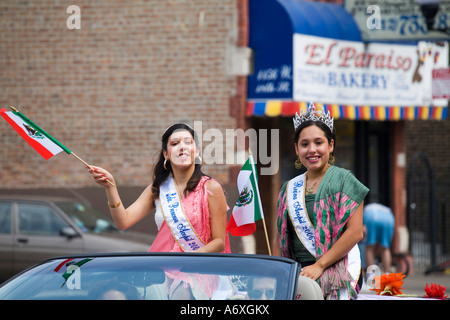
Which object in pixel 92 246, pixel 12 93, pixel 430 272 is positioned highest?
pixel 12 93

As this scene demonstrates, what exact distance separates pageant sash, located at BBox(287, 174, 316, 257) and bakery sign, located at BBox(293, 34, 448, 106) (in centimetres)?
808

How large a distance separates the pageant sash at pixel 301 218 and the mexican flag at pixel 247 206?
43cm

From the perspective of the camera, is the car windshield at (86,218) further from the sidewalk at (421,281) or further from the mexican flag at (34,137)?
the mexican flag at (34,137)

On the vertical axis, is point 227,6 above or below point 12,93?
above

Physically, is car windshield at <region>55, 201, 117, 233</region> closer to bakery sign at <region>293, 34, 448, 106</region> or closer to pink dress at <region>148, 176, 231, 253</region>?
bakery sign at <region>293, 34, 448, 106</region>

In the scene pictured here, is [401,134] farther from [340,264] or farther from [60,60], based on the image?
[340,264]

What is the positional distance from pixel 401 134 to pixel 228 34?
4233 mm

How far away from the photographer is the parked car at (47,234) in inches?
433

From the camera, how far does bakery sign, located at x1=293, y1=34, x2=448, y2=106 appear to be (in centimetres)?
1313

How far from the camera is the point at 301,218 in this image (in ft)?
15.9

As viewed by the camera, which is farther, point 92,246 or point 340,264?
point 92,246
